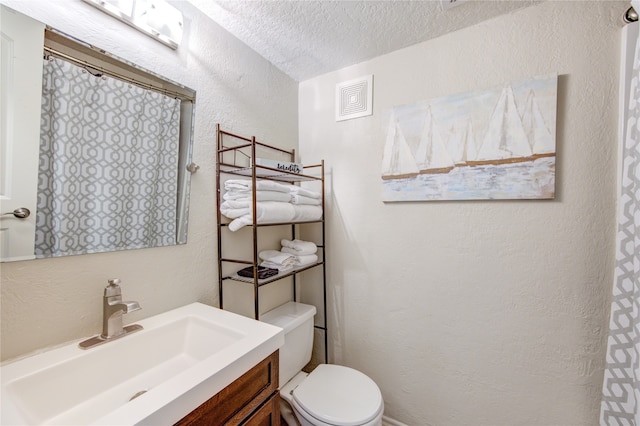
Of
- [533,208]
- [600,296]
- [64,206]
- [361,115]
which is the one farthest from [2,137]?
[600,296]

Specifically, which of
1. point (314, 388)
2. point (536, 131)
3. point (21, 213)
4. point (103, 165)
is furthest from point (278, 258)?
point (536, 131)

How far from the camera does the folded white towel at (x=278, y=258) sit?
4.38ft

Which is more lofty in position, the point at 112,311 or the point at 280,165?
the point at 280,165

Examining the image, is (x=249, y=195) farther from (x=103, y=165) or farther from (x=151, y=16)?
(x=151, y=16)

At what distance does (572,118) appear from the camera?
3.46 ft

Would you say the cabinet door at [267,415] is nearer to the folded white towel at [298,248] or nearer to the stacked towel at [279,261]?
the stacked towel at [279,261]

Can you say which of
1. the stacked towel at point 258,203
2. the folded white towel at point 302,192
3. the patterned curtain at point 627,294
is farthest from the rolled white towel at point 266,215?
the patterned curtain at point 627,294

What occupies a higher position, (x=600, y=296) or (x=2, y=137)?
(x=2, y=137)

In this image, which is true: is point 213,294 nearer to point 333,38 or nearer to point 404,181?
point 404,181

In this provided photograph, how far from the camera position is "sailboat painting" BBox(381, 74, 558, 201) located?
109cm

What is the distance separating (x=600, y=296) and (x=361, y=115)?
4.37ft

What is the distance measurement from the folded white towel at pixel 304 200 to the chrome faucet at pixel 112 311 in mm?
795

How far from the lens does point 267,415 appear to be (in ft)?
2.73

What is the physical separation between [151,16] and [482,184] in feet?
4.96
